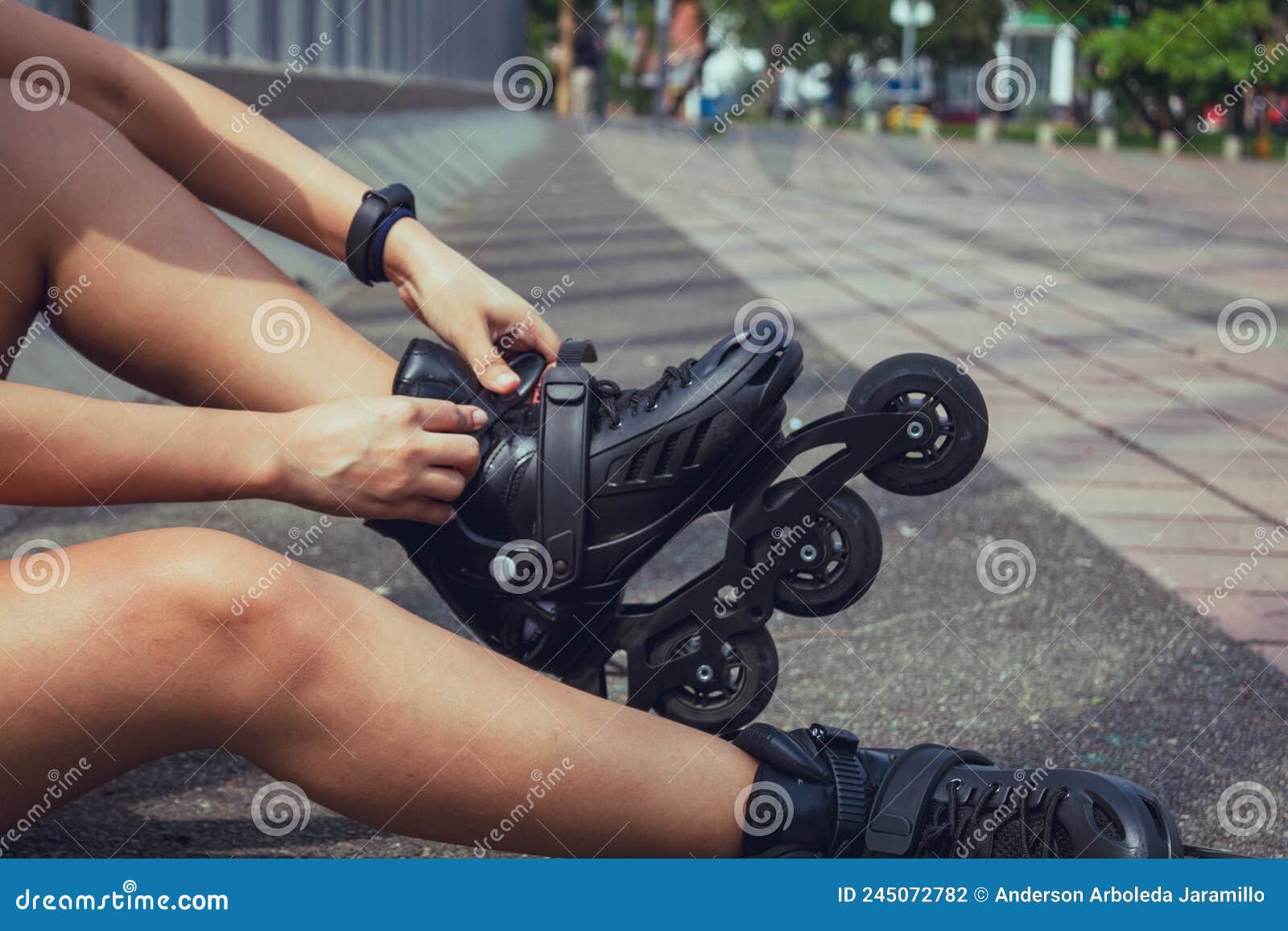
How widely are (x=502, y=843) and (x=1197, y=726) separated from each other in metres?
1.11

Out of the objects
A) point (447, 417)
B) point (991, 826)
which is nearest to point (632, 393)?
point (447, 417)

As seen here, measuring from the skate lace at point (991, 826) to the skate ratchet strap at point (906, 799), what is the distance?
2 centimetres

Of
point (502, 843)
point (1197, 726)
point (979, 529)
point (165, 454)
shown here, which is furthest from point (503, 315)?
point (979, 529)

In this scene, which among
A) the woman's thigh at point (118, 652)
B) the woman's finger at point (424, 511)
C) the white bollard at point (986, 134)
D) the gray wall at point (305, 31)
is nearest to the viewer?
the woman's thigh at point (118, 652)

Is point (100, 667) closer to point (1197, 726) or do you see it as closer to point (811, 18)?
point (1197, 726)

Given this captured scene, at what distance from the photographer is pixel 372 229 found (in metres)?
1.81

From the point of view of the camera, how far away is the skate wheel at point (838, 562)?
1596 mm

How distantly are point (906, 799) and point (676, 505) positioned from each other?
0.38 metres

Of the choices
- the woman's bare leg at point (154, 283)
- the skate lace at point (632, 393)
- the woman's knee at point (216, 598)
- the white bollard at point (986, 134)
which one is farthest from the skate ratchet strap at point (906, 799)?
the white bollard at point (986, 134)

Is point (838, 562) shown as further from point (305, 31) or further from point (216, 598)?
point (305, 31)

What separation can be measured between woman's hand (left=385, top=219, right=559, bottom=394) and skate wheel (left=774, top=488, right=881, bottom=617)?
381mm

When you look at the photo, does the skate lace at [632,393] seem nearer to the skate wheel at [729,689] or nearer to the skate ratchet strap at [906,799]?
the skate wheel at [729,689]

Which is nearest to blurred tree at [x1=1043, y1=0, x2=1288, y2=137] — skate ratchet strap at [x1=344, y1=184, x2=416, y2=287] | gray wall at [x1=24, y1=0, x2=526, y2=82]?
gray wall at [x1=24, y1=0, x2=526, y2=82]
